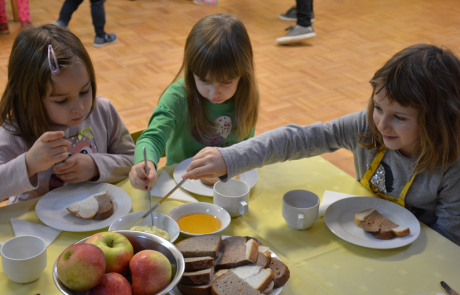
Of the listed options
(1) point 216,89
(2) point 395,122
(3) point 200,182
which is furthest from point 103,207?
(2) point 395,122

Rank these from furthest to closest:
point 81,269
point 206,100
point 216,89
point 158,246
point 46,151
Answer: point 206,100 < point 216,89 < point 46,151 < point 158,246 < point 81,269

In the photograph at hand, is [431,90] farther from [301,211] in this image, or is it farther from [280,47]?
[280,47]

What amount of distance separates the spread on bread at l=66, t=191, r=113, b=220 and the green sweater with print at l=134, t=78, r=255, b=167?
0.31 metres

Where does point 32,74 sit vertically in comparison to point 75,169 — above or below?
above

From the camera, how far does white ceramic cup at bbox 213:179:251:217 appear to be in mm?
1089

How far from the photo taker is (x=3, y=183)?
1.11 m

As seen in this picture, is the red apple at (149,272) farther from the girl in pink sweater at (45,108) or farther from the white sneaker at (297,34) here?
the white sneaker at (297,34)

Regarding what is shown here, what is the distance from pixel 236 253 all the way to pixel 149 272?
23 centimetres

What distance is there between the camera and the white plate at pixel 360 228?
1.03 meters

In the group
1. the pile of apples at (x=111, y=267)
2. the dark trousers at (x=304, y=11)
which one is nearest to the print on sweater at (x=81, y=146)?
the pile of apples at (x=111, y=267)

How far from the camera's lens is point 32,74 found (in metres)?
1.16

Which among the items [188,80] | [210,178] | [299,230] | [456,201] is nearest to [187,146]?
[188,80]

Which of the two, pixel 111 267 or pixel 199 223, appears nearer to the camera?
pixel 111 267

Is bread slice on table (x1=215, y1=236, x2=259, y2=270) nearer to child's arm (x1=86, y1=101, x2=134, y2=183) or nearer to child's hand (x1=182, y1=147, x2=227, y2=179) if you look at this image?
child's hand (x1=182, y1=147, x2=227, y2=179)
